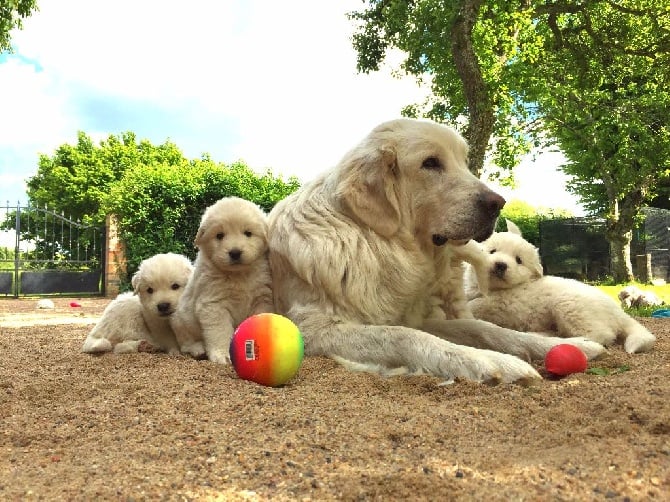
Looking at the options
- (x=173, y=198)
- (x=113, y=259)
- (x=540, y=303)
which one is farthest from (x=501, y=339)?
(x=113, y=259)

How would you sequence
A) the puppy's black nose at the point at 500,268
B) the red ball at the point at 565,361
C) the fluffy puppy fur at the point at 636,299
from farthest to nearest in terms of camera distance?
the fluffy puppy fur at the point at 636,299 < the puppy's black nose at the point at 500,268 < the red ball at the point at 565,361

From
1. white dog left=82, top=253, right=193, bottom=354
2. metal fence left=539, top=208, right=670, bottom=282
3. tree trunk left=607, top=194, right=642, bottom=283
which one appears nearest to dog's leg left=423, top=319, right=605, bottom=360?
white dog left=82, top=253, right=193, bottom=354

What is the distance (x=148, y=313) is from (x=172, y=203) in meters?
9.84

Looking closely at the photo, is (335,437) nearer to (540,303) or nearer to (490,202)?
(490,202)

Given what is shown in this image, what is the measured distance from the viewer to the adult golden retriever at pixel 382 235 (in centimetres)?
389

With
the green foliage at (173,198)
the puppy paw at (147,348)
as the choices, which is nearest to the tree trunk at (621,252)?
the green foliage at (173,198)

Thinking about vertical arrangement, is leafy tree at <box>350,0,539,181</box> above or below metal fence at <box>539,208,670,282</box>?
above

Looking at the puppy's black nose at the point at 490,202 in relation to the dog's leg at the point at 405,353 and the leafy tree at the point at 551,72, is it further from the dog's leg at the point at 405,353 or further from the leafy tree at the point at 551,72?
the leafy tree at the point at 551,72

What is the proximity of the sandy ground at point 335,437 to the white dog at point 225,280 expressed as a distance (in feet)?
2.54

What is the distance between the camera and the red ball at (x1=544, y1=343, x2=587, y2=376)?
11.7 ft

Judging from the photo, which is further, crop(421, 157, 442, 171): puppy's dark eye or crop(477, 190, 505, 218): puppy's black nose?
crop(421, 157, 442, 171): puppy's dark eye

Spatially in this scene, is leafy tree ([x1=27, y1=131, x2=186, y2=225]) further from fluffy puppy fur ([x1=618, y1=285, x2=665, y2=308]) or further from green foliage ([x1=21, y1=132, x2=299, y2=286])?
fluffy puppy fur ([x1=618, y1=285, x2=665, y2=308])

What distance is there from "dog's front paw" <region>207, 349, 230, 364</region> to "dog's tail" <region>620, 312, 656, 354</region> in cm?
301

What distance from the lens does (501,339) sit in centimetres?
434
